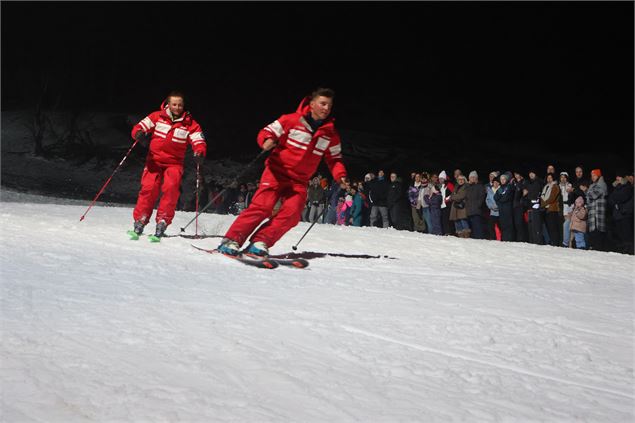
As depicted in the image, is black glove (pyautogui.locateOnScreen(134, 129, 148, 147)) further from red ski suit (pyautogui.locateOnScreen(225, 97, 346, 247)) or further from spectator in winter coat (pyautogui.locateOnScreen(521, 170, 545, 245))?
spectator in winter coat (pyautogui.locateOnScreen(521, 170, 545, 245))

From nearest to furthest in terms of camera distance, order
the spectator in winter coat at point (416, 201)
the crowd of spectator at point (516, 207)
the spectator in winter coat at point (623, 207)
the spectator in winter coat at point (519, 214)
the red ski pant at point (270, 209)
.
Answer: the red ski pant at point (270, 209)
the spectator in winter coat at point (623, 207)
the crowd of spectator at point (516, 207)
the spectator in winter coat at point (519, 214)
the spectator in winter coat at point (416, 201)

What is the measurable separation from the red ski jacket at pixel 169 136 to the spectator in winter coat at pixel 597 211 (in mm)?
6489

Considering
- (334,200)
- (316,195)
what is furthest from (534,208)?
(316,195)

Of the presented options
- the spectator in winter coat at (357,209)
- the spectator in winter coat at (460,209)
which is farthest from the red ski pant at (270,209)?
the spectator in winter coat at (357,209)

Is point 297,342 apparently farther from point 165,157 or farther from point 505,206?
point 505,206

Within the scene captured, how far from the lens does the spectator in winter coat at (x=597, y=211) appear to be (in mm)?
11242

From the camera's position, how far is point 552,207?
38.8 ft

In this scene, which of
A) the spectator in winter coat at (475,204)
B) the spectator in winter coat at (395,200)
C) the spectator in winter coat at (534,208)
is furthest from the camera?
the spectator in winter coat at (395,200)

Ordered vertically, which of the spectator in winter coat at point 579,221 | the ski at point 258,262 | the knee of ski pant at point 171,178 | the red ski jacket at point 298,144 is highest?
the red ski jacket at point 298,144

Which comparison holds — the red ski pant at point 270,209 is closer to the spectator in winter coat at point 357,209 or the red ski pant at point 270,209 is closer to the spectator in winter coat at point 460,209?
the spectator in winter coat at point 460,209

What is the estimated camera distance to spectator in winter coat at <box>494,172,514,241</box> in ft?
39.7

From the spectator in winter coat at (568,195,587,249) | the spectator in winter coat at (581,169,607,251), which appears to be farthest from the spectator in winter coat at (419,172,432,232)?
the spectator in winter coat at (581,169,607,251)

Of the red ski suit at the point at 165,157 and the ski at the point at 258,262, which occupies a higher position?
the red ski suit at the point at 165,157

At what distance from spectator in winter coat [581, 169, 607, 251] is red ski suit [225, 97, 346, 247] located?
614 centimetres
